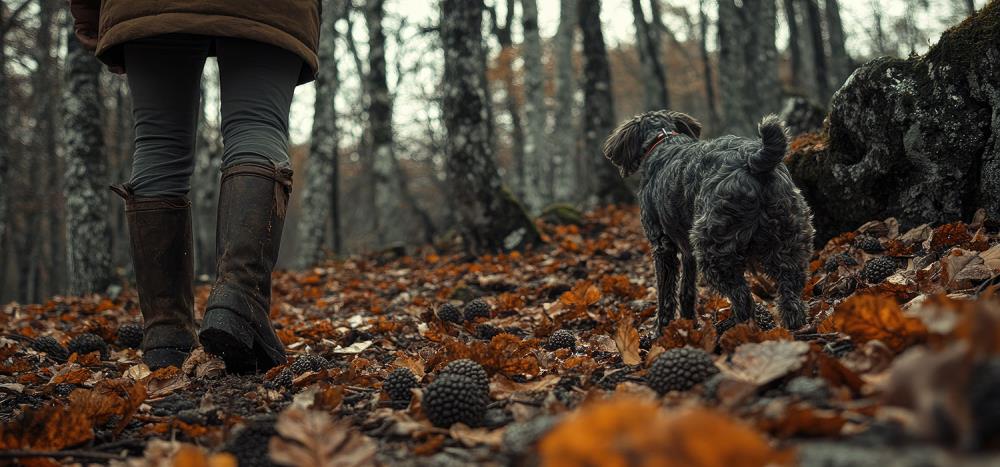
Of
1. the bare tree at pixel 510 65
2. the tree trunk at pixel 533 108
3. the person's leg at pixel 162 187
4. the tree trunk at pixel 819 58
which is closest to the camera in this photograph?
the person's leg at pixel 162 187

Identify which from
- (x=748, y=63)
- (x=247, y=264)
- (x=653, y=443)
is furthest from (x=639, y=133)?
(x=748, y=63)

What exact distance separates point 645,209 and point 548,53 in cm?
2472

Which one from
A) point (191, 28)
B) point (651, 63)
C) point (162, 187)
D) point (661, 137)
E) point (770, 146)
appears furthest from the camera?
point (651, 63)

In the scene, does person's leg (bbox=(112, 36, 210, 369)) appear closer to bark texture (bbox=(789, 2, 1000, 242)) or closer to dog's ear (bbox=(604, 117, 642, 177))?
dog's ear (bbox=(604, 117, 642, 177))

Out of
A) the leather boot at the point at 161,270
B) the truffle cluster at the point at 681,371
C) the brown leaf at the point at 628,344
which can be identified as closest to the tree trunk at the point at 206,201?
the leather boot at the point at 161,270

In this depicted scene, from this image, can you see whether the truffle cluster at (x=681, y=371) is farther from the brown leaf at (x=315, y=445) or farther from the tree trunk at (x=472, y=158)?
the tree trunk at (x=472, y=158)

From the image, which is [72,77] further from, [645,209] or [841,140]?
[841,140]

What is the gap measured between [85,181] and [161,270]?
18.2ft

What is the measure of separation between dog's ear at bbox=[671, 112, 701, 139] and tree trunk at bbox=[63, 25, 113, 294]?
6600 mm

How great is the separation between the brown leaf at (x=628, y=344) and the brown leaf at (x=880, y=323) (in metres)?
0.84

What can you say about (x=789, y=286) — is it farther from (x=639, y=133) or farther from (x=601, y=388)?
(x=639, y=133)

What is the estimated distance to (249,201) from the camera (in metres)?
2.71

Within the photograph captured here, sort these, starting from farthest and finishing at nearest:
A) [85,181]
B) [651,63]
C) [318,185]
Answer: [651,63] → [318,185] → [85,181]

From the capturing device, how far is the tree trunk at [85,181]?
7461 mm
